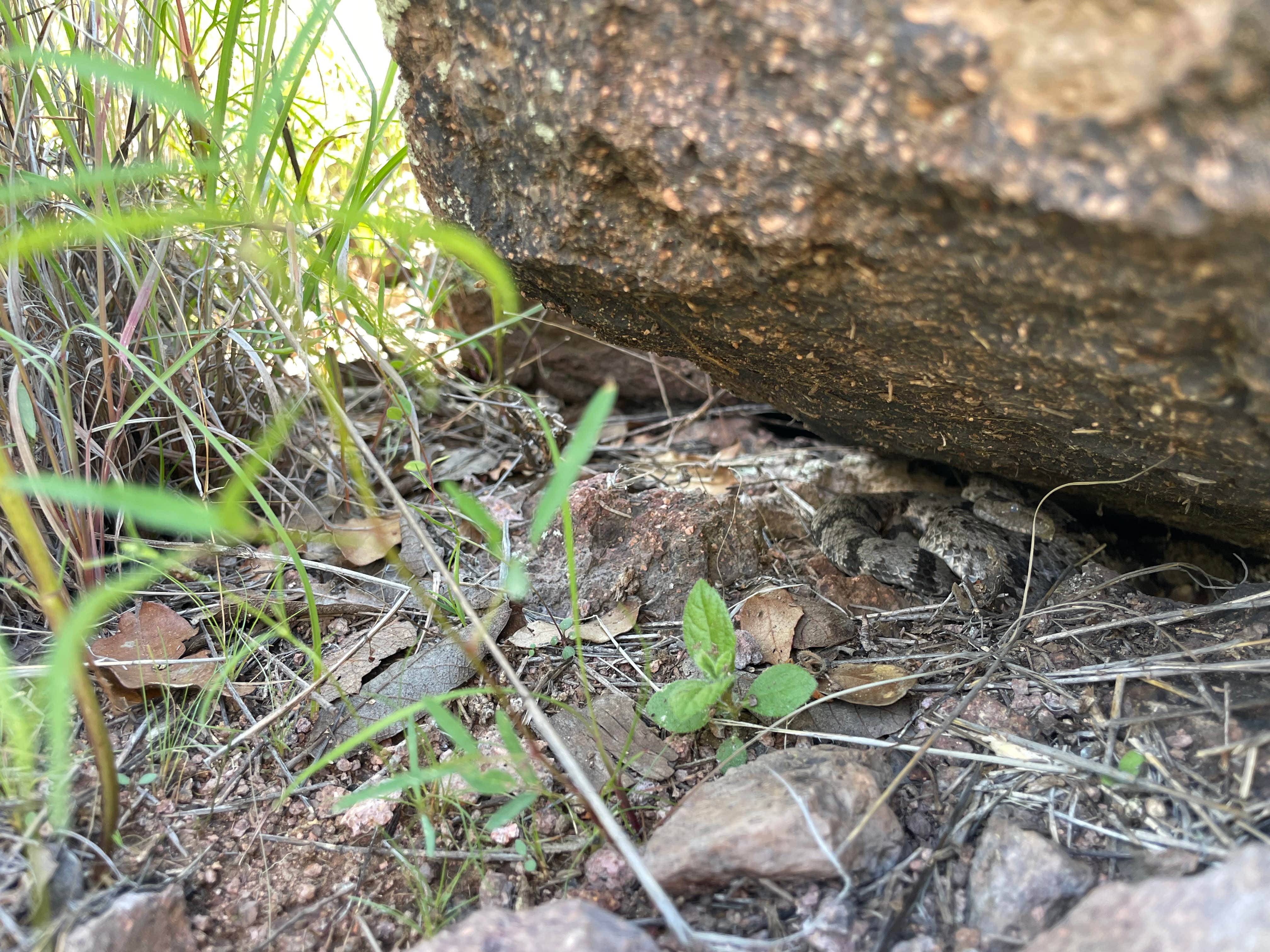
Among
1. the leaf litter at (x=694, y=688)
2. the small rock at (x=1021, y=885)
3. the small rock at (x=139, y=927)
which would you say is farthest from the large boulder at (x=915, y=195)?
the small rock at (x=139, y=927)

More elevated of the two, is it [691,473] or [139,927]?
[139,927]

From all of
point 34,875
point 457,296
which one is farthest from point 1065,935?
point 457,296

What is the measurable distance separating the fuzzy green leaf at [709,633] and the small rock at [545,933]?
0.57m

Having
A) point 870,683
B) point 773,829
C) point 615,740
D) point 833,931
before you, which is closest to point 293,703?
point 615,740

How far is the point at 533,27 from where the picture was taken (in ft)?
5.11

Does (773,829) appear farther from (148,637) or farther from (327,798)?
(148,637)

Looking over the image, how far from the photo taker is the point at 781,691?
1810 mm

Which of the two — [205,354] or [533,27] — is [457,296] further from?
[533,27]

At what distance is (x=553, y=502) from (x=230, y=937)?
1025mm

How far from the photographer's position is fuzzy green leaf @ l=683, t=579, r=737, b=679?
1767 millimetres

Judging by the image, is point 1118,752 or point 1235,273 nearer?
point 1235,273

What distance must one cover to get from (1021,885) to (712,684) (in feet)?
2.08

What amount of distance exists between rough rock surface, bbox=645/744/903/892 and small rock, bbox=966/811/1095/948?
157mm

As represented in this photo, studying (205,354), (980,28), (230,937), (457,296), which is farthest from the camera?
(457,296)
